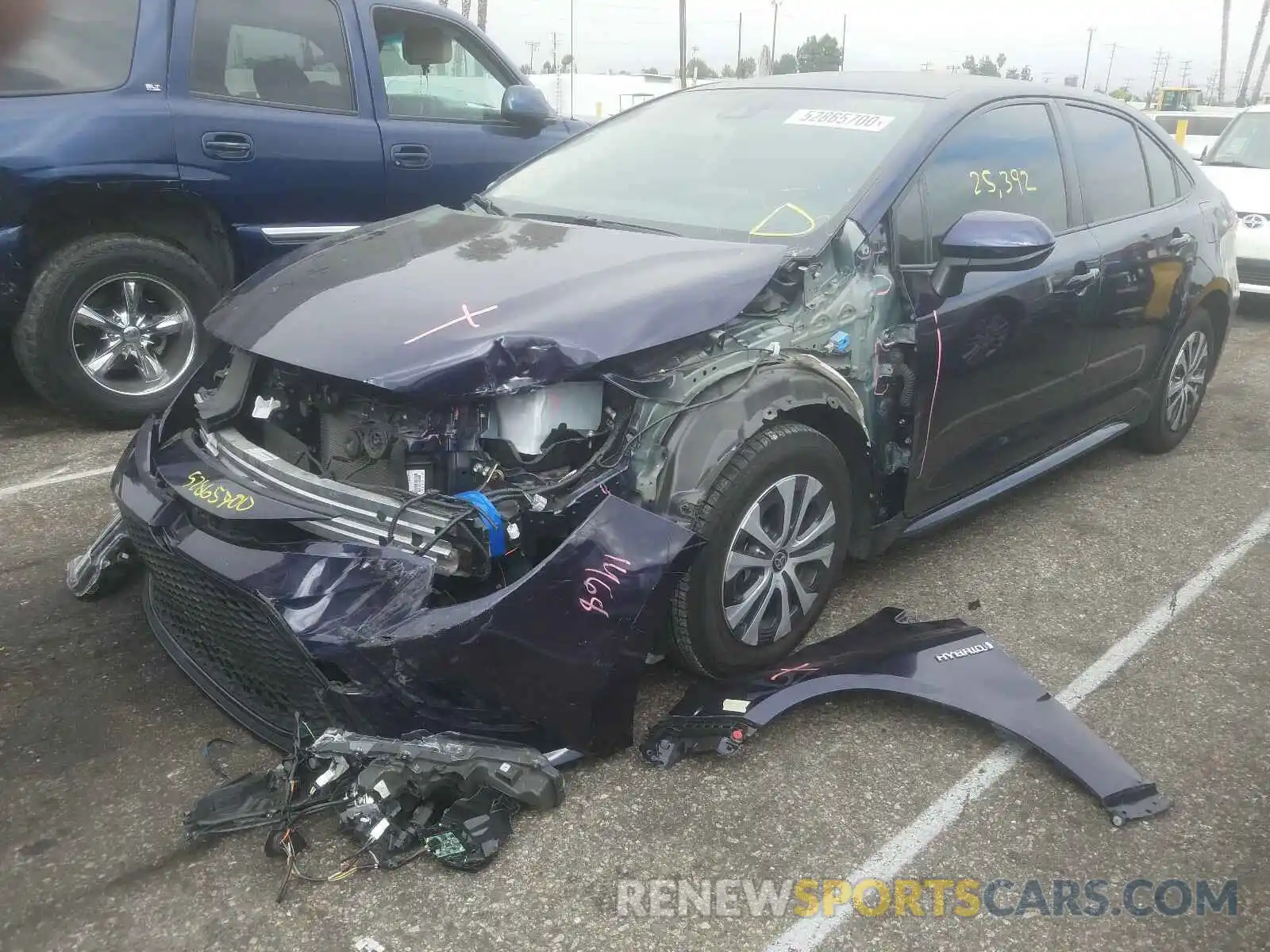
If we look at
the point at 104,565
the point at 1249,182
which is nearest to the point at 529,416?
the point at 104,565

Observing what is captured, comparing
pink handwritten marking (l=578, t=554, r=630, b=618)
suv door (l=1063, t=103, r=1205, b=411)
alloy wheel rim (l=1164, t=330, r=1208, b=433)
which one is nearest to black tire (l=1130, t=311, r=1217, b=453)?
alloy wheel rim (l=1164, t=330, r=1208, b=433)

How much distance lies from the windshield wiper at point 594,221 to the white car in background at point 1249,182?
624 cm

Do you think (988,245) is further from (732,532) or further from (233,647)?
(233,647)

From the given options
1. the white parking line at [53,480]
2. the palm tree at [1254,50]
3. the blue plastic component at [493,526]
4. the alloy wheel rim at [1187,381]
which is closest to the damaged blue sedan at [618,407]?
the blue plastic component at [493,526]

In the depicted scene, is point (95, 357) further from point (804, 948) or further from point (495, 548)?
point (804, 948)

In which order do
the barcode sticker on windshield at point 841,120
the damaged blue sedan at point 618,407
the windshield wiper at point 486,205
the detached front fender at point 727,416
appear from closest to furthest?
the damaged blue sedan at point 618,407 → the detached front fender at point 727,416 → the barcode sticker on windshield at point 841,120 → the windshield wiper at point 486,205

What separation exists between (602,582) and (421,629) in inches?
16.1

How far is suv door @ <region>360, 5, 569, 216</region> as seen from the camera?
5508 mm

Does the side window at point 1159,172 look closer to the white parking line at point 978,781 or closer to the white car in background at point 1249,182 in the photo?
the white parking line at point 978,781

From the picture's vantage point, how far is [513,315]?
2588 millimetres

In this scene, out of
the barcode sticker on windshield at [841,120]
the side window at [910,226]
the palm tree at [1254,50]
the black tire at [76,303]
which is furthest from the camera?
the palm tree at [1254,50]

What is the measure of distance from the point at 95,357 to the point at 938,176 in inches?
150

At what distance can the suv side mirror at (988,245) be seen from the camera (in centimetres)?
309

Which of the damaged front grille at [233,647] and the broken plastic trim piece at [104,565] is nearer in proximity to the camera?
the damaged front grille at [233,647]
